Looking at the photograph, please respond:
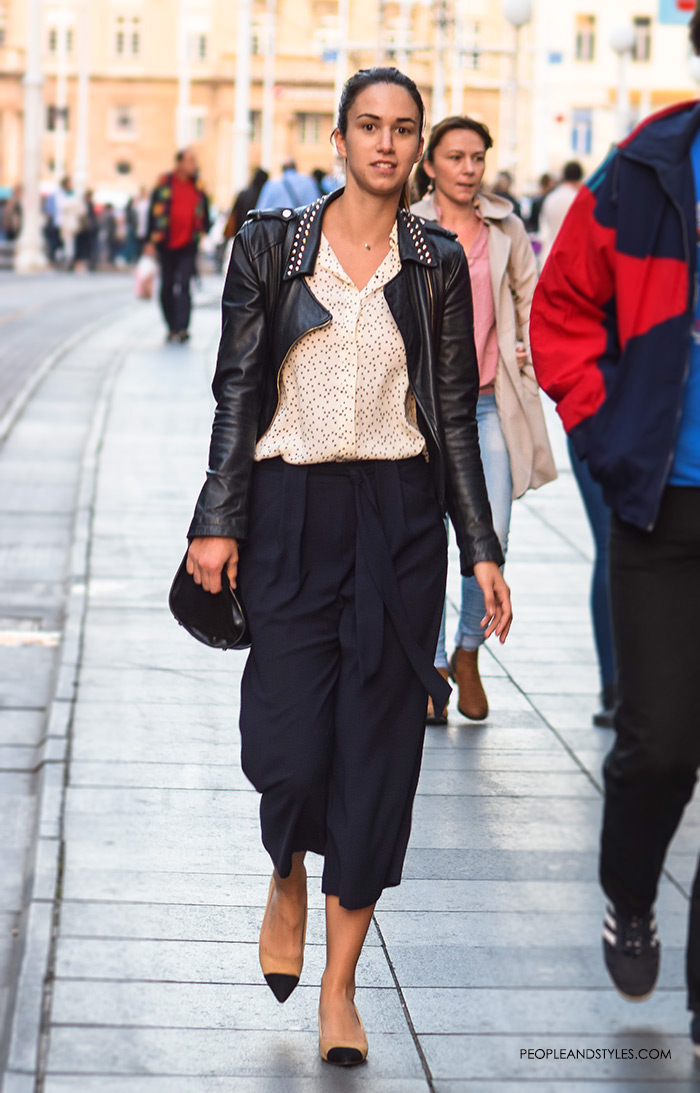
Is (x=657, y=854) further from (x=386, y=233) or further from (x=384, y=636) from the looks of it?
(x=386, y=233)

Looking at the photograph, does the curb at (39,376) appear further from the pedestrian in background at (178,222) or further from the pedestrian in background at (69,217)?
the pedestrian in background at (69,217)

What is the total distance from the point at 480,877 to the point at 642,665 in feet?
5.02

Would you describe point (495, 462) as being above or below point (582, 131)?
below

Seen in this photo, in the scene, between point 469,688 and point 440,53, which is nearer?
point 469,688

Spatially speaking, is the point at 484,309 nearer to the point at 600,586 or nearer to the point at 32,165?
the point at 600,586

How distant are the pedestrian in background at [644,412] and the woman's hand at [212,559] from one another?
0.73 metres

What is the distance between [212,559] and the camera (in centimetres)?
365

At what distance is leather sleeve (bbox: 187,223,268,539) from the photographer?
3639 millimetres

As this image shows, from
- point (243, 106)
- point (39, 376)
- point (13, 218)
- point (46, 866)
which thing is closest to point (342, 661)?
point (46, 866)

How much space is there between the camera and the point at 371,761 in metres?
3.63

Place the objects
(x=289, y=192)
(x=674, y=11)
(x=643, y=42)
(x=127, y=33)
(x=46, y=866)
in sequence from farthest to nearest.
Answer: (x=127, y=33) < (x=643, y=42) < (x=674, y=11) < (x=289, y=192) < (x=46, y=866)

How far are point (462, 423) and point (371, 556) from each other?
379mm

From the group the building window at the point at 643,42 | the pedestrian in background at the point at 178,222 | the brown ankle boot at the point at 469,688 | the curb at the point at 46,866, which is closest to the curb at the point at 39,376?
the pedestrian in background at the point at 178,222

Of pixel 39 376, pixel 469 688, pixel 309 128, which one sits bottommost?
pixel 39 376
